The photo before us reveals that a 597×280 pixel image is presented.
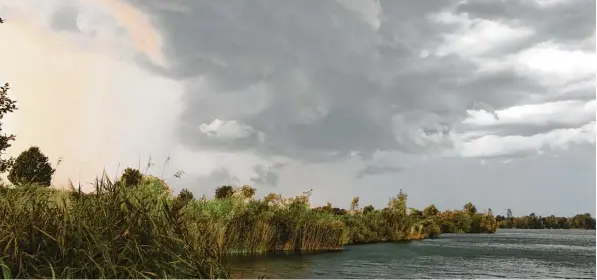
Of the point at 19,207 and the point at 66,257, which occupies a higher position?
the point at 19,207

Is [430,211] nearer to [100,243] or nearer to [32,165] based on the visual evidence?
[32,165]

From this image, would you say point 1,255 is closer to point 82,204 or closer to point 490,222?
point 82,204

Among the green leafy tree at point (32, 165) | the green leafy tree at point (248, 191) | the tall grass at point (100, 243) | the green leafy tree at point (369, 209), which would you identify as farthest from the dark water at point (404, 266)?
the green leafy tree at point (32, 165)

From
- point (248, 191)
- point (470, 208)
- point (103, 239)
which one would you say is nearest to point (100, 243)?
point (103, 239)

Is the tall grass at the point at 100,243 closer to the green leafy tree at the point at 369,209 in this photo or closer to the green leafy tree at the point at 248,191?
the green leafy tree at the point at 248,191

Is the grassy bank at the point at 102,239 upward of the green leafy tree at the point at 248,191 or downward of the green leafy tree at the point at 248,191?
downward

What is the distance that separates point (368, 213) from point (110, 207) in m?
32.0

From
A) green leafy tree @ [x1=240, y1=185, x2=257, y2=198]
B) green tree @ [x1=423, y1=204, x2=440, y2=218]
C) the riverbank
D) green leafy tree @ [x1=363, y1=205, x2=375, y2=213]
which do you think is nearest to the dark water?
green leafy tree @ [x1=240, y1=185, x2=257, y2=198]

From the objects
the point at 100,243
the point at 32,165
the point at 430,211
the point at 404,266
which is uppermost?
the point at 32,165

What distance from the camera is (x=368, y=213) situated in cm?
3709

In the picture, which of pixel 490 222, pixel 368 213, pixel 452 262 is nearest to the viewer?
pixel 452 262

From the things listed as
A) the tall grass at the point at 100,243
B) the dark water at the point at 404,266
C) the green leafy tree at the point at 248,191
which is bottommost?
the dark water at the point at 404,266

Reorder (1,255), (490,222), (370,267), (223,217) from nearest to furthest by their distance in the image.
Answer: (1,255), (370,267), (223,217), (490,222)

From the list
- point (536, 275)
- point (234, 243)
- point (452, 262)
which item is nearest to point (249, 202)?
point (234, 243)
